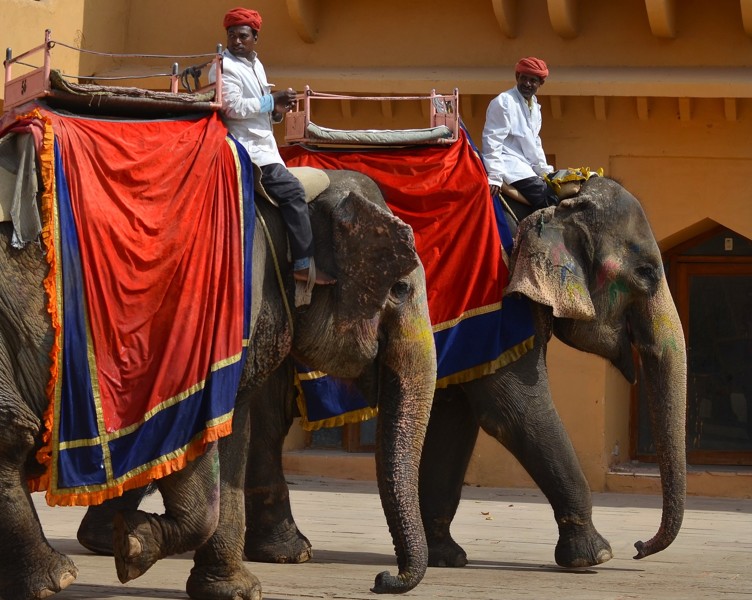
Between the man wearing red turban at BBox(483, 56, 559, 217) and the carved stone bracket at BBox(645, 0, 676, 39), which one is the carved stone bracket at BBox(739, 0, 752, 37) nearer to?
the carved stone bracket at BBox(645, 0, 676, 39)

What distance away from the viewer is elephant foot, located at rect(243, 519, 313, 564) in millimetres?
8086

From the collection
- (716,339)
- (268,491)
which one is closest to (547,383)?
(268,491)

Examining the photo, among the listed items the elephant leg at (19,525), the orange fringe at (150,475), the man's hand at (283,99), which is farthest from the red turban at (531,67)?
the elephant leg at (19,525)

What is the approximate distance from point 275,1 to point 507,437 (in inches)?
237

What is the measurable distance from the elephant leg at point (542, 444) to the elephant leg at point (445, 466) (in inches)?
13.9

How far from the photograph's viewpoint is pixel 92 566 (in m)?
7.78

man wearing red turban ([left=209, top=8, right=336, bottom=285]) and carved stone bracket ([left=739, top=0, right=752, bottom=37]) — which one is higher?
carved stone bracket ([left=739, top=0, right=752, bottom=37])

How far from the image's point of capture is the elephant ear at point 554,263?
8023 mm

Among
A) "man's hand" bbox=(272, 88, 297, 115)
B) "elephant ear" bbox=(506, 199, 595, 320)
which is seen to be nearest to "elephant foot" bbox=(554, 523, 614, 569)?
"elephant ear" bbox=(506, 199, 595, 320)

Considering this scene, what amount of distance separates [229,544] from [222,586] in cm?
16

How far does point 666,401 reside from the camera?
8.01 meters

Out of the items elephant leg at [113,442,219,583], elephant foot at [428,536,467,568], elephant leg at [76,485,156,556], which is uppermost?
elephant leg at [113,442,219,583]

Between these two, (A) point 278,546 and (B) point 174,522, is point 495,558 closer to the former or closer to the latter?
(A) point 278,546

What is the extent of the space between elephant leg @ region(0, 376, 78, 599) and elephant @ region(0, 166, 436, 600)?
334 millimetres
